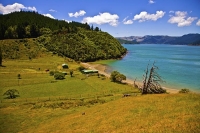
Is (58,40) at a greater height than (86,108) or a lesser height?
greater

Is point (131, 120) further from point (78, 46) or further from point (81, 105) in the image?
point (78, 46)

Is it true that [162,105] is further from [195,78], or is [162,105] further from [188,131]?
[195,78]

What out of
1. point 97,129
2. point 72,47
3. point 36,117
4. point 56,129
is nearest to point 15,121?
point 36,117

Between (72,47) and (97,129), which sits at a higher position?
(72,47)

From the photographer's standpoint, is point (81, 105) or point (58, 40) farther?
point (58, 40)

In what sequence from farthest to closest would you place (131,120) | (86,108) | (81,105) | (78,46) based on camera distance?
(78,46) → (81,105) → (86,108) → (131,120)

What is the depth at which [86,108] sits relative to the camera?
50.9 meters

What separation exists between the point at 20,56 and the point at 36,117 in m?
100

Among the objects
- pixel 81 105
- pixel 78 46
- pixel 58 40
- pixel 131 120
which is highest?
pixel 58 40

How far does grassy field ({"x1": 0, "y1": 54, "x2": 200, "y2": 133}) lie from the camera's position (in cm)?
2731

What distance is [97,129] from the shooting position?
2938 cm

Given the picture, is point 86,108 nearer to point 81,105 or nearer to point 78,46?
point 81,105

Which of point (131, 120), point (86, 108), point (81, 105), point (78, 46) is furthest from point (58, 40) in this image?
point (131, 120)

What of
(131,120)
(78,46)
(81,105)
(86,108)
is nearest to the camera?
(131,120)
